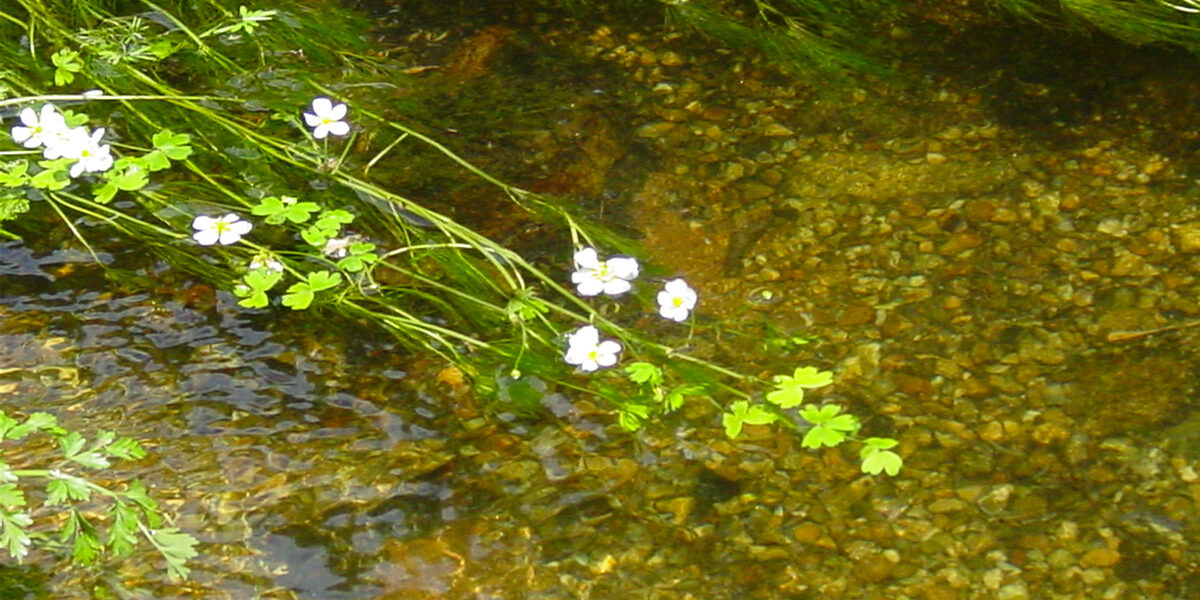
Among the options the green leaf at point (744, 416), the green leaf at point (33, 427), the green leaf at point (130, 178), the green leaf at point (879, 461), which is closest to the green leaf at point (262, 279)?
the green leaf at point (130, 178)

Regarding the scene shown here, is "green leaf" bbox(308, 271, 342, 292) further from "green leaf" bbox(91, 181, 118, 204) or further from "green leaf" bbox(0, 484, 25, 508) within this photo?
"green leaf" bbox(0, 484, 25, 508)

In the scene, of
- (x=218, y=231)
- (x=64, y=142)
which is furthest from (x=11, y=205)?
(x=218, y=231)

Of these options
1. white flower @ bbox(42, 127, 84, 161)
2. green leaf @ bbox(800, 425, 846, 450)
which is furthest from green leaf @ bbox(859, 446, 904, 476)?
white flower @ bbox(42, 127, 84, 161)

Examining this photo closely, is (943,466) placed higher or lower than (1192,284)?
lower

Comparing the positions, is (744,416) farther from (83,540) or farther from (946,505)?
(83,540)

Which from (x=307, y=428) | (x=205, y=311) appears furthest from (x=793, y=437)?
(x=205, y=311)

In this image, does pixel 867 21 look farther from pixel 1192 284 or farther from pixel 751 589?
pixel 751 589

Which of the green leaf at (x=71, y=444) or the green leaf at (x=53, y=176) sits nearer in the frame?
the green leaf at (x=71, y=444)

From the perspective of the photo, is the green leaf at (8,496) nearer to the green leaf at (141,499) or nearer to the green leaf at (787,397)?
the green leaf at (141,499)
